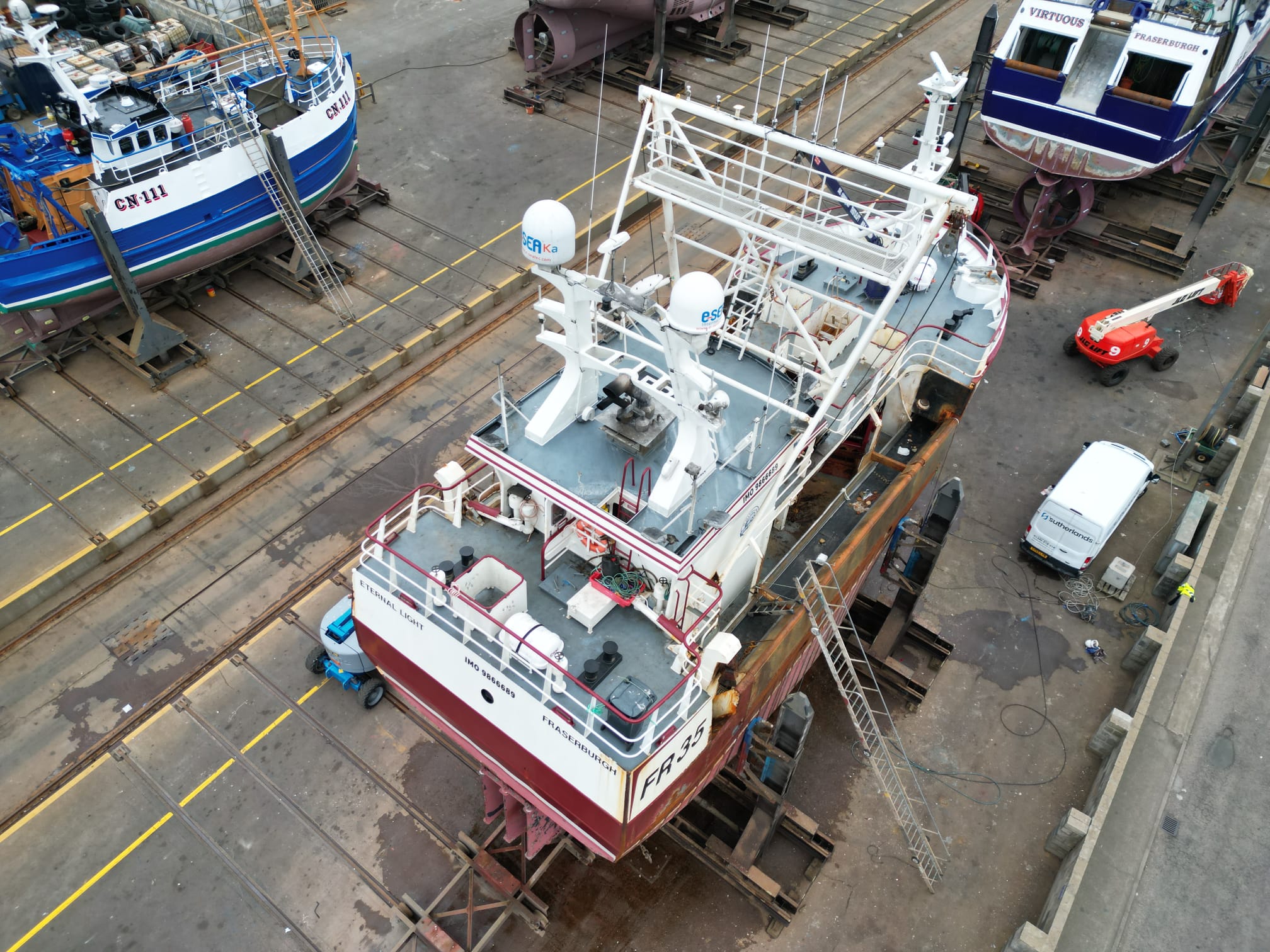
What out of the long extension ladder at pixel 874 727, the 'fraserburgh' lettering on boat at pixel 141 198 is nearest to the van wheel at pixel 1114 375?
the long extension ladder at pixel 874 727

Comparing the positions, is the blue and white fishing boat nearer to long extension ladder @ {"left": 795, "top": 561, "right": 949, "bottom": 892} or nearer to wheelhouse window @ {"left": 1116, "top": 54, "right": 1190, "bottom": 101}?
long extension ladder @ {"left": 795, "top": 561, "right": 949, "bottom": 892}

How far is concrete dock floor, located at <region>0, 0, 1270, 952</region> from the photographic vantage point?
42.3 feet

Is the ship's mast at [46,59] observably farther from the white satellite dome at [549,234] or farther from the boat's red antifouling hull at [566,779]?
the boat's red antifouling hull at [566,779]

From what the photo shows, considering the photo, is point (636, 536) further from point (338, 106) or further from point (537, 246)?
point (338, 106)

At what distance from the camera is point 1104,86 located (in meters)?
23.2

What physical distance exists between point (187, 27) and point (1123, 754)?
31.8m

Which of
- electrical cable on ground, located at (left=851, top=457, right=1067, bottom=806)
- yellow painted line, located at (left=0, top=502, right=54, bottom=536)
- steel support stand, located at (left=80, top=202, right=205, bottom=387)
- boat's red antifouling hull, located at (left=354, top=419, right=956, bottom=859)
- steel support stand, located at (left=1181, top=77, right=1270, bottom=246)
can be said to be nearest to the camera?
boat's red antifouling hull, located at (left=354, top=419, right=956, bottom=859)

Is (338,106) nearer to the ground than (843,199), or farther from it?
nearer to the ground

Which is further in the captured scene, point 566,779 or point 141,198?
point 141,198

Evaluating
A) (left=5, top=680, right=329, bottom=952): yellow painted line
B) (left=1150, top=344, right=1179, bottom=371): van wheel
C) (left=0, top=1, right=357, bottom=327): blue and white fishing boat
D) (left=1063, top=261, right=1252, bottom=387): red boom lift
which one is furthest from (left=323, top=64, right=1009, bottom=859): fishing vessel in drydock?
(left=0, top=1, right=357, bottom=327): blue and white fishing boat

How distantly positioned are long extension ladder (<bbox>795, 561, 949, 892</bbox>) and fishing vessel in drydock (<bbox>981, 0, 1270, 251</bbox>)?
15671 mm

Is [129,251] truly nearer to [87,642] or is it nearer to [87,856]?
[87,642]

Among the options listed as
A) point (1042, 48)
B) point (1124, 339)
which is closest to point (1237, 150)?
point (1042, 48)

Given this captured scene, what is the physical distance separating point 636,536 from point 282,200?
16.2 meters
